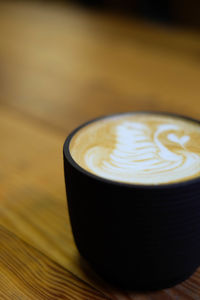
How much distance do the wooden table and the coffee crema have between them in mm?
192

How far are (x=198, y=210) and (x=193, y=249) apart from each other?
0.07m

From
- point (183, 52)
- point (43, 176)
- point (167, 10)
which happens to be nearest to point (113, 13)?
point (167, 10)

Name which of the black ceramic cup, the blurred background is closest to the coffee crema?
→ the black ceramic cup

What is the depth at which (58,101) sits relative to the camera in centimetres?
133

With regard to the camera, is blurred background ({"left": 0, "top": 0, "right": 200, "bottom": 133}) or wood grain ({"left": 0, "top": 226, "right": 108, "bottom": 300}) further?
blurred background ({"left": 0, "top": 0, "right": 200, "bottom": 133})

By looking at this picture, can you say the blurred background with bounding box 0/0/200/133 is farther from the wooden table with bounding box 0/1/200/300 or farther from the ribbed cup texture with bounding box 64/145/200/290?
the ribbed cup texture with bounding box 64/145/200/290

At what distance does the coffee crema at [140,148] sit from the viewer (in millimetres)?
562

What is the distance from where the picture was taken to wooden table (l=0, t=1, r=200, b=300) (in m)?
0.66

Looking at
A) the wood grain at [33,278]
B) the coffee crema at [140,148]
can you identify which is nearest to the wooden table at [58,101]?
the wood grain at [33,278]

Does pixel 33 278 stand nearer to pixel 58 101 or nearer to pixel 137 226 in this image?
pixel 137 226

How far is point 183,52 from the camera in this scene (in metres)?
1.72

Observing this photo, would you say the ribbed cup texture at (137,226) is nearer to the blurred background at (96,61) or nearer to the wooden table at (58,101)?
the wooden table at (58,101)

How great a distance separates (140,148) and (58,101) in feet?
2.43

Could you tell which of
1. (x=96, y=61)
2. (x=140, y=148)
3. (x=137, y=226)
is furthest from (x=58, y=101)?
(x=137, y=226)
